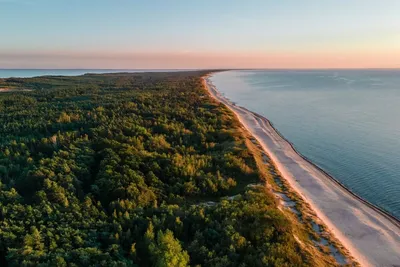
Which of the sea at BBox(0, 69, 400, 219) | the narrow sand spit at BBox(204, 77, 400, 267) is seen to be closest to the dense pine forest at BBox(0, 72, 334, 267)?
the narrow sand spit at BBox(204, 77, 400, 267)

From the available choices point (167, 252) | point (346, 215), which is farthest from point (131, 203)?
point (346, 215)

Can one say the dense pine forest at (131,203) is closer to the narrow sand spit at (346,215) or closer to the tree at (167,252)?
the tree at (167,252)

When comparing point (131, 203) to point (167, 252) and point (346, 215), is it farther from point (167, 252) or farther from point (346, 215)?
point (346, 215)

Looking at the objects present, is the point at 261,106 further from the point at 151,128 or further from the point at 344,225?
the point at 344,225

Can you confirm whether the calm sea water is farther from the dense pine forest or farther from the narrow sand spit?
the dense pine forest

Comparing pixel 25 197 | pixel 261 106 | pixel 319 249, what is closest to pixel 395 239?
pixel 319 249
